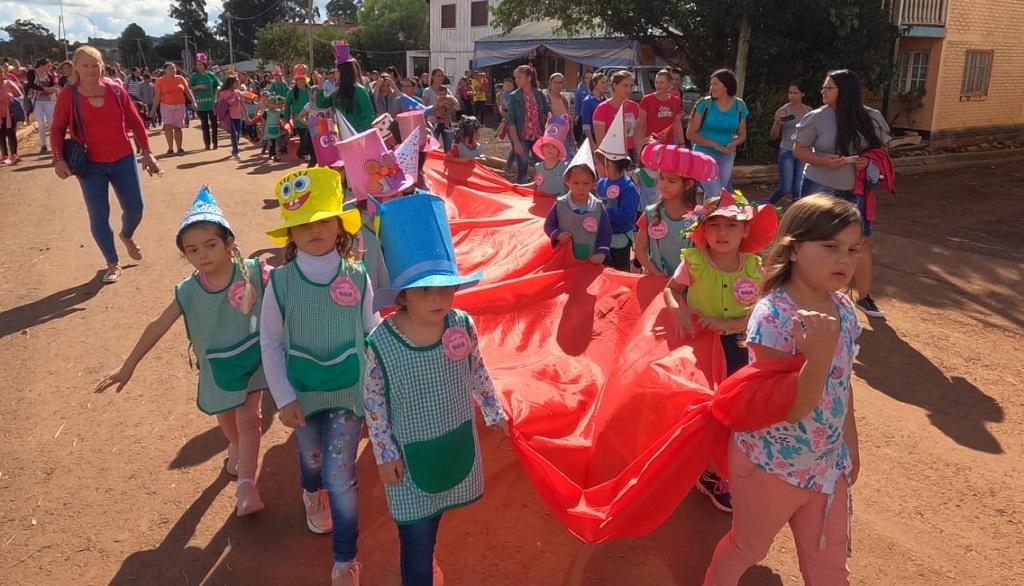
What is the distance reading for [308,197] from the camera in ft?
10.4

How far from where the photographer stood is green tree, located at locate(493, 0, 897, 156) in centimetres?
1471

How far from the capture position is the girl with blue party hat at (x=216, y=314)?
11.0ft

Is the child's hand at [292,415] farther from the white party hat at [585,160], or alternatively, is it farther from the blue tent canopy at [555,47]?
the blue tent canopy at [555,47]

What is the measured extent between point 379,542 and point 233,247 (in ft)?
5.06

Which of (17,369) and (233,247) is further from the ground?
(233,247)

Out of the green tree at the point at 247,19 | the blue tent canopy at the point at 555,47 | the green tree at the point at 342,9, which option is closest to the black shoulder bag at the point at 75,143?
the blue tent canopy at the point at 555,47

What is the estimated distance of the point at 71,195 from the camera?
1178 centimetres

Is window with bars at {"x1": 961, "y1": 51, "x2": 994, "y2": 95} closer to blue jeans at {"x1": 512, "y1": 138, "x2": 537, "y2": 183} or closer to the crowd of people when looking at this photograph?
blue jeans at {"x1": 512, "y1": 138, "x2": 537, "y2": 183}

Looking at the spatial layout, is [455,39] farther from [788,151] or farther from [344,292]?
[344,292]

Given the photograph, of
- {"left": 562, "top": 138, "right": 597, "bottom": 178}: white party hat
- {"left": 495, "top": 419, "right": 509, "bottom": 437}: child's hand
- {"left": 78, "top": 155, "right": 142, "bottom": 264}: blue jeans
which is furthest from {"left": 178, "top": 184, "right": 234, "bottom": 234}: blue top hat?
{"left": 78, "top": 155, "right": 142, "bottom": 264}: blue jeans

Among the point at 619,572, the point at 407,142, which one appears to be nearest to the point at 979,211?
the point at 407,142

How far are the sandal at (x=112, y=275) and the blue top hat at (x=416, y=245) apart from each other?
18.9 ft

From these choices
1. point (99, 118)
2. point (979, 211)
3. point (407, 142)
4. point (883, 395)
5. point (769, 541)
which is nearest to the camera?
point (769, 541)

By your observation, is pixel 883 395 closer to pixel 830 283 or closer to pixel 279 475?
pixel 830 283
